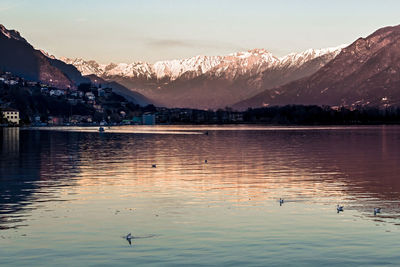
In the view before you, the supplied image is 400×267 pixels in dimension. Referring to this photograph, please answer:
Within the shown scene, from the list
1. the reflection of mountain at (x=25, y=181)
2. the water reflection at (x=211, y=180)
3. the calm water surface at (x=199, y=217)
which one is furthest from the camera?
the water reflection at (x=211, y=180)

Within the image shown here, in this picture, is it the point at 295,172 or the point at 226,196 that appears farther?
the point at 295,172

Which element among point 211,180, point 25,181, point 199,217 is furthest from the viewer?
point 211,180

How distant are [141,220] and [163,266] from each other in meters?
8.67

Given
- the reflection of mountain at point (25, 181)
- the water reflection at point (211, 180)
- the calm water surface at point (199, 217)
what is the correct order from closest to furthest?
1. the calm water surface at point (199, 217)
2. the reflection of mountain at point (25, 181)
3. the water reflection at point (211, 180)

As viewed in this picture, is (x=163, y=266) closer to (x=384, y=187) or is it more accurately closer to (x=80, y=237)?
(x=80, y=237)

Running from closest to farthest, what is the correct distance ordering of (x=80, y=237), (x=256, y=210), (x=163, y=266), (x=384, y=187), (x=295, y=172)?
(x=163, y=266), (x=80, y=237), (x=256, y=210), (x=384, y=187), (x=295, y=172)

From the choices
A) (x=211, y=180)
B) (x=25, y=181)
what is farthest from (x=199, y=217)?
(x=25, y=181)

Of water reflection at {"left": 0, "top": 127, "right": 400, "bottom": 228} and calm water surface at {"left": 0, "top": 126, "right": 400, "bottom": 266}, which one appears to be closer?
calm water surface at {"left": 0, "top": 126, "right": 400, "bottom": 266}

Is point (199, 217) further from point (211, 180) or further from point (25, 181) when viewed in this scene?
point (25, 181)

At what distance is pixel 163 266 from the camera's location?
22.1 m

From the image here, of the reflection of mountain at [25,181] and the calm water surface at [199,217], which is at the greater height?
the reflection of mountain at [25,181]

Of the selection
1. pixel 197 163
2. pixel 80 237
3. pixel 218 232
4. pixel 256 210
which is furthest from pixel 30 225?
pixel 197 163

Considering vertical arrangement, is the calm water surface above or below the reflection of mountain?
below

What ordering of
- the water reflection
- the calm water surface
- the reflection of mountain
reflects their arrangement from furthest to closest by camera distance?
the water reflection
the reflection of mountain
the calm water surface
